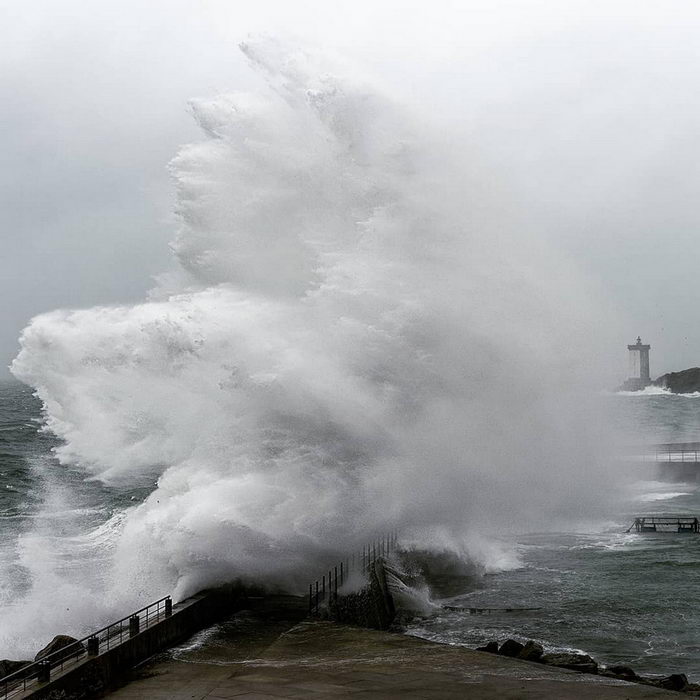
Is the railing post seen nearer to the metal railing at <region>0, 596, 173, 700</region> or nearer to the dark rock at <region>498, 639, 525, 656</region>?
the metal railing at <region>0, 596, 173, 700</region>

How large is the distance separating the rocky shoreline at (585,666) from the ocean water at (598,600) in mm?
1597

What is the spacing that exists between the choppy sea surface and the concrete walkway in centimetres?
340

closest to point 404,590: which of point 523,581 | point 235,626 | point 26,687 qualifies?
point 523,581

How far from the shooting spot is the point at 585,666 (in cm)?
1538

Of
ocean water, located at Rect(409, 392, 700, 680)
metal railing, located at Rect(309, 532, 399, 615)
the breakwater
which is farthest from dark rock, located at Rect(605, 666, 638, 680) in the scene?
the breakwater

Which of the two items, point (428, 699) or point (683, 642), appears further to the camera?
point (683, 642)

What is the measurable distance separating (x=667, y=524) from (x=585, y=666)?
2283 cm

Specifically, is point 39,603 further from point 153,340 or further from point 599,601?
point 599,601

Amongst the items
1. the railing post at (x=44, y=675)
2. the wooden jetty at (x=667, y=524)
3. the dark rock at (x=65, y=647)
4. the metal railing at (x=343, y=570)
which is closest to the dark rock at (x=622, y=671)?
the metal railing at (x=343, y=570)

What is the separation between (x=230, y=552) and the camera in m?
19.6

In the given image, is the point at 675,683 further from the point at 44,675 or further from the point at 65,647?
the point at 44,675

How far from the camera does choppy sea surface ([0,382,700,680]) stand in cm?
1938

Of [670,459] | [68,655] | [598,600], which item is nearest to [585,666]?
[598,600]

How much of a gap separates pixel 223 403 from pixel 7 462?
32648 millimetres
